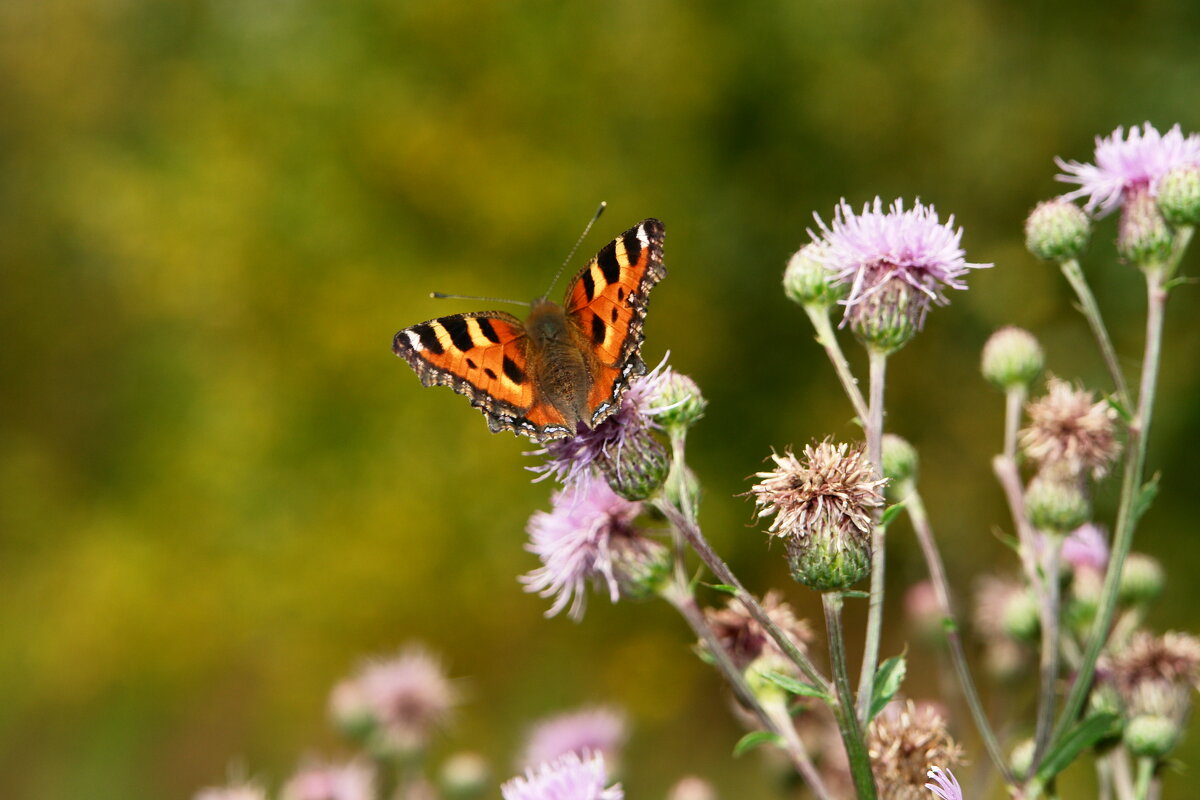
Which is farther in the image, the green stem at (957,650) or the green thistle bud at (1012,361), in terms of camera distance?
the green thistle bud at (1012,361)

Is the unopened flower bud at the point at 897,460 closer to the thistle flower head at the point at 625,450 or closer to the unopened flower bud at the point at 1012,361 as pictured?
the unopened flower bud at the point at 1012,361

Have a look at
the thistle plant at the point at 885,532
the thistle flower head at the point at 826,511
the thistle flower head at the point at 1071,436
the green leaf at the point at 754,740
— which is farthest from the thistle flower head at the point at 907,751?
the thistle flower head at the point at 1071,436

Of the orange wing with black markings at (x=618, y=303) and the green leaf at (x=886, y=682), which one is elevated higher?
the orange wing with black markings at (x=618, y=303)

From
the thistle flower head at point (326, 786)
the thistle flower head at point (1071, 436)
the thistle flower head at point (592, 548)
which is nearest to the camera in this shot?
the thistle flower head at point (592, 548)

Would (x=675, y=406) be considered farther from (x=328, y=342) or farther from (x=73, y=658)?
(x=73, y=658)

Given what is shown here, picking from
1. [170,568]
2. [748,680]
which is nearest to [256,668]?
[170,568]

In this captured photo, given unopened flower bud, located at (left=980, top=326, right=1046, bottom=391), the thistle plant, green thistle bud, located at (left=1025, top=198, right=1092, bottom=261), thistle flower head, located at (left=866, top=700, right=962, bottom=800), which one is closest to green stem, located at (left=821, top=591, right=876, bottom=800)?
the thistle plant
